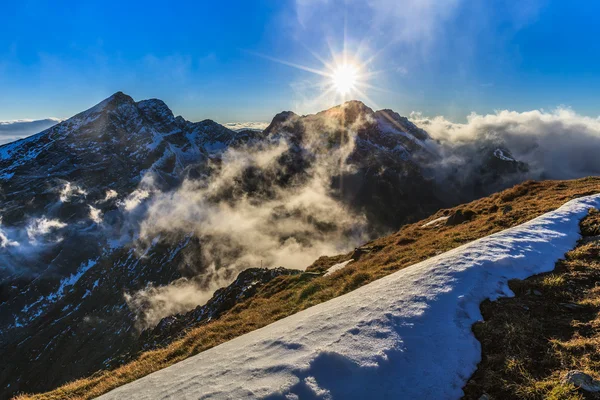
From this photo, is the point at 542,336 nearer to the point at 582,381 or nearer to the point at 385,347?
the point at 582,381

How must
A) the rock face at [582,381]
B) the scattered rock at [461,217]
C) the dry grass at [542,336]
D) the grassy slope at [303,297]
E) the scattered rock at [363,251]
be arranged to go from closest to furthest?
the rock face at [582,381] < the dry grass at [542,336] < the grassy slope at [303,297] < the scattered rock at [461,217] < the scattered rock at [363,251]

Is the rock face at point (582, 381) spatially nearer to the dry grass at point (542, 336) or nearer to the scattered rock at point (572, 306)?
the dry grass at point (542, 336)

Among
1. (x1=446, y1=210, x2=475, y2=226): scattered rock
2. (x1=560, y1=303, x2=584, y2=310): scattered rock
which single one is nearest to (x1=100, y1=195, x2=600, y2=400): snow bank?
(x1=560, y1=303, x2=584, y2=310): scattered rock

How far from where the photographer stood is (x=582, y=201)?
63.3ft

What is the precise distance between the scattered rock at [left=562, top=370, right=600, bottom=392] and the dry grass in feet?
0.44

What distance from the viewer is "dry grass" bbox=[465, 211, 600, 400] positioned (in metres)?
6.25

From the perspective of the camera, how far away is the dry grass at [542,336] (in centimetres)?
625

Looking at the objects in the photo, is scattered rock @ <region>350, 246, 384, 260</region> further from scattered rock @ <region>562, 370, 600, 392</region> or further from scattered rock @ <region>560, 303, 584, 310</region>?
scattered rock @ <region>562, 370, 600, 392</region>

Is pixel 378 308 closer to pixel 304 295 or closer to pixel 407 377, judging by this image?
pixel 407 377

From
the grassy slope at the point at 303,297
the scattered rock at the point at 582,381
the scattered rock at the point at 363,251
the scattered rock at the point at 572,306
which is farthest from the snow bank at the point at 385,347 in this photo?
the scattered rock at the point at 363,251

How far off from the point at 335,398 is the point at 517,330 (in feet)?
17.3

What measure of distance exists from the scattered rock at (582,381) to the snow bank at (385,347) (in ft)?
5.82

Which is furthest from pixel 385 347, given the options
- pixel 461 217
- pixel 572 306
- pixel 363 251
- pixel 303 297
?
pixel 461 217

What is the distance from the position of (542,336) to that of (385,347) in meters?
4.10
